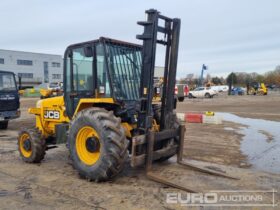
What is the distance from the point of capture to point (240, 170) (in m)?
6.36

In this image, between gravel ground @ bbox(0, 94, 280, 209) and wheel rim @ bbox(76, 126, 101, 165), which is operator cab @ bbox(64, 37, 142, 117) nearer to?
wheel rim @ bbox(76, 126, 101, 165)

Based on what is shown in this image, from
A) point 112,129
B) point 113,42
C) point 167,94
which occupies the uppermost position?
point 113,42

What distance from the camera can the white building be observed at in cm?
7425

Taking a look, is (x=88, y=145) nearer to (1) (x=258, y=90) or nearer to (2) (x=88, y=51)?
(2) (x=88, y=51)

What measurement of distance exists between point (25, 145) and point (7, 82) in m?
6.86

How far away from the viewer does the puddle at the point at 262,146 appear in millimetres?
6923

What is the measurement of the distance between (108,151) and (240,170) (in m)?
2.98

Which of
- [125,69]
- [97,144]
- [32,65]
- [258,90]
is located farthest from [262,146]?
[32,65]

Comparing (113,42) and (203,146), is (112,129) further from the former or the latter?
(203,146)

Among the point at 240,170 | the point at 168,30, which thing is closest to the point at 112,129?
the point at 168,30

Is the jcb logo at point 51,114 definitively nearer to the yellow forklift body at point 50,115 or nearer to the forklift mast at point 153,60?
the yellow forklift body at point 50,115

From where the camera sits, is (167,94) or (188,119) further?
(188,119)

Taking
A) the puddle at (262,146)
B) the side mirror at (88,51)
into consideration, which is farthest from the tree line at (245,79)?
the side mirror at (88,51)

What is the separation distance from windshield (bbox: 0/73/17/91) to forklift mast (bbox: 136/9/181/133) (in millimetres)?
9015
